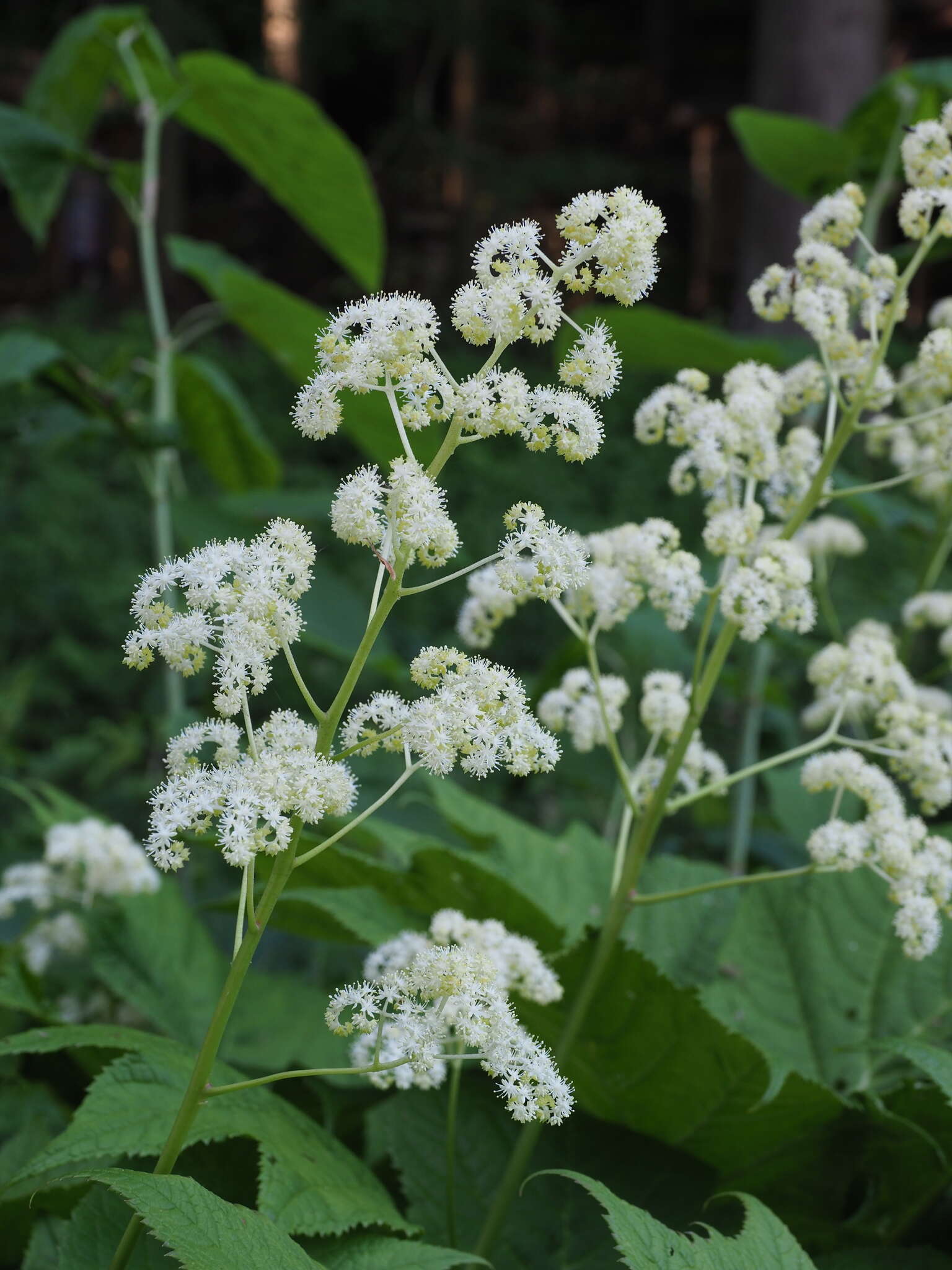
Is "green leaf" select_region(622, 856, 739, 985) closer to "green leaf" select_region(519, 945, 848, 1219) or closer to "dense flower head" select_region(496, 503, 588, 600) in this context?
"green leaf" select_region(519, 945, 848, 1219)

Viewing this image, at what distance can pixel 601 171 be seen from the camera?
1280 cm

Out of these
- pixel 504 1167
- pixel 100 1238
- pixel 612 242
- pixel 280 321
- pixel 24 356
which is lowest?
pixel 100 1238

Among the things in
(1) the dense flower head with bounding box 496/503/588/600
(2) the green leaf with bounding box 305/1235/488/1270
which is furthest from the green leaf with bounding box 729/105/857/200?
(2) the green leaf with bounding box 305/1235/488/1270

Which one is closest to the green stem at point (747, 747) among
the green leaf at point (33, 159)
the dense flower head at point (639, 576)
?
the dense flower head at point (639, 576)

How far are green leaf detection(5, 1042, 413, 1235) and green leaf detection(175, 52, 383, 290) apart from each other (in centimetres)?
195

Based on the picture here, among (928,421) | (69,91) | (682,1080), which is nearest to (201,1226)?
(682,1080)

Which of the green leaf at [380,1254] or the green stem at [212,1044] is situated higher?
the green stem at [212,1044]

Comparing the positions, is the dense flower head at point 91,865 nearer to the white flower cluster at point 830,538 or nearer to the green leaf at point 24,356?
the green leaf at point 24,356

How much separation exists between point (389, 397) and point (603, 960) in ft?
2.49

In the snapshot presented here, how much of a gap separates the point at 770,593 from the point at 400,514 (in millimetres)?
575

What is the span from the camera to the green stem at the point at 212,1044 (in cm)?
102

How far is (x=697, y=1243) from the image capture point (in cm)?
111

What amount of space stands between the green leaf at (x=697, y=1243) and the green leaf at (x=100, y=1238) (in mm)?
493

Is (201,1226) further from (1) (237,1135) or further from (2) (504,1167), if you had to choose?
(2) (504,1167)
